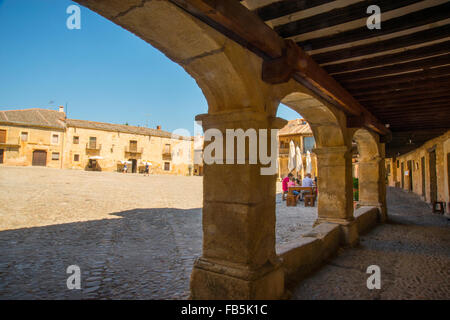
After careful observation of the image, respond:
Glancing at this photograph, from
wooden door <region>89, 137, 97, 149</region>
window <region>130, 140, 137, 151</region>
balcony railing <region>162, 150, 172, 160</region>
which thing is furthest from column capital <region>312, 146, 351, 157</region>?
balcony railing <region>162, 150, 172, 160</region>

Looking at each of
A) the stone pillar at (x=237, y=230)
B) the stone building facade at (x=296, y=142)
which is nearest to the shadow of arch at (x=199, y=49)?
the stone pillar at (x=237, y=230)

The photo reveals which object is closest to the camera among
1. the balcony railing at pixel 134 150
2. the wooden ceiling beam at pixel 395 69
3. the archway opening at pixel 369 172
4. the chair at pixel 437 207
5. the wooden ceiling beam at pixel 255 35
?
the wooden ceiling beam at pixel 255 35

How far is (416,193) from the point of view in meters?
13.5

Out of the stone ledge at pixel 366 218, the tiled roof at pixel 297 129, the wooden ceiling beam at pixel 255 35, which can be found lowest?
the stone ledge at pixel 366 218

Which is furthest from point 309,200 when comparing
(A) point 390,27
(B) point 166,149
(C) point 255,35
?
(B) point 166,149

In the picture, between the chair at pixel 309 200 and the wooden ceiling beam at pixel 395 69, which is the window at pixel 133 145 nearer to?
the chair at pixel 309 200

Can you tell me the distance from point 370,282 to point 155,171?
94.0 ft

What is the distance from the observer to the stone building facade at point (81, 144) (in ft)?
79.8

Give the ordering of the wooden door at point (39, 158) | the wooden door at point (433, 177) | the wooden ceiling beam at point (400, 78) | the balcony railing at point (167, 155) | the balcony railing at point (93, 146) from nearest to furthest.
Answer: the wooden ceiling beam at point (400, 78), the wooden door at point (433, 177), the wooden door at point (39, 158), the balcony railing at point (93, 146), the balcony railing at point (167, 155)

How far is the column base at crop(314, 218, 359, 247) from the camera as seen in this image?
4494 mm

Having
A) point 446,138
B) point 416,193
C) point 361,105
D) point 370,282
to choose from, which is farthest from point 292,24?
point 416,193

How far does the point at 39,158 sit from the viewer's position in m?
25.0

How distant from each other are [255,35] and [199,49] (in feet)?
1.38

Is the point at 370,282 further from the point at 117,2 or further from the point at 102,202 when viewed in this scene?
the point at 102,202
